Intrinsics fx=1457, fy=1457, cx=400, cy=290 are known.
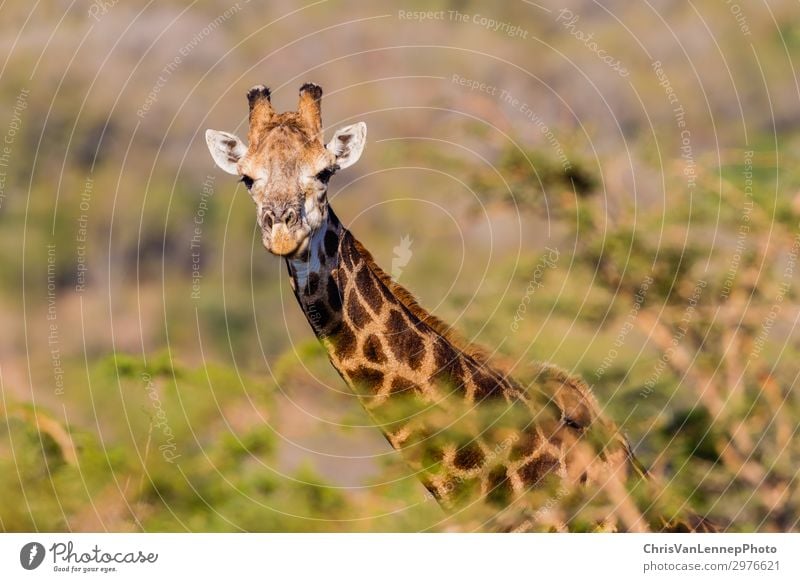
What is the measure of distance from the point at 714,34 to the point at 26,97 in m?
12.8

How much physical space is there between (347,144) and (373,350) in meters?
1.15

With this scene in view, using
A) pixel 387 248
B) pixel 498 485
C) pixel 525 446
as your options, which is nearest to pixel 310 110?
pixel 525 446

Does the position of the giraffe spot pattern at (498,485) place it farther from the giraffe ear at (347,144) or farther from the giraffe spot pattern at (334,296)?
the giraffe ear at (347,144)

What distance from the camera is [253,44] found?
2817 cm

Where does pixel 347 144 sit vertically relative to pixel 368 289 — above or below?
above

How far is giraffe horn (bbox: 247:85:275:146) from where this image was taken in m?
7.88

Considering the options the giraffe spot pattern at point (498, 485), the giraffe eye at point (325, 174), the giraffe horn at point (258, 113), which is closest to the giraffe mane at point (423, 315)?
the giraffe eye at point (325, 174)

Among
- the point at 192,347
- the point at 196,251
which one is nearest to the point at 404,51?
the point at 196,251

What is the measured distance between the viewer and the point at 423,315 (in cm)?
809

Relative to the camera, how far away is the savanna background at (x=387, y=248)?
10.2m

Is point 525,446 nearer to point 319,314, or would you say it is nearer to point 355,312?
point 355,312

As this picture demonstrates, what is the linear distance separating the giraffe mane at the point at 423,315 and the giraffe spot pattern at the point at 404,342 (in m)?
0.10

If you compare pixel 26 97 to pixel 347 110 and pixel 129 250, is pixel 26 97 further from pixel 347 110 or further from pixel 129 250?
pixel 347 110

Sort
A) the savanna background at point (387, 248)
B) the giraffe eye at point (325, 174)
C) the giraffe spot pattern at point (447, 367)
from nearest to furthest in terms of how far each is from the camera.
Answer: the giraffe eye at point (325, 174) < the giraffe spot pattern at point (447, 367) < the savanna background at point (387, 248)
